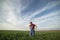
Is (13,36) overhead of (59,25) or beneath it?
beneath

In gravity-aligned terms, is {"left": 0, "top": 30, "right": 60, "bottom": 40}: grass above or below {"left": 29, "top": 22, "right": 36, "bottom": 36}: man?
below

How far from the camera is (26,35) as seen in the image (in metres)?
3.13

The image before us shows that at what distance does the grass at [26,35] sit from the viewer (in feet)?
10.1

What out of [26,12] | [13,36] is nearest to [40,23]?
[26,12]

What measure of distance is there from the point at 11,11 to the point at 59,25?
101 centimetres

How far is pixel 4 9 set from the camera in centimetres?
314

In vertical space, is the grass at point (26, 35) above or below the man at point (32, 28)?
below

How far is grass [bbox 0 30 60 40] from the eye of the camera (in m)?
3.07

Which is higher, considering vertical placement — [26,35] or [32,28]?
[32,28]

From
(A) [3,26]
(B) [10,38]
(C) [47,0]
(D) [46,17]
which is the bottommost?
(B) [10,38]

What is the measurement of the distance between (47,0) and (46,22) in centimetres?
45

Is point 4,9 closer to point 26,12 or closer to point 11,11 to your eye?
point 11,11

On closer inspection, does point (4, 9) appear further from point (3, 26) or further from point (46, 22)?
point (46, 22)

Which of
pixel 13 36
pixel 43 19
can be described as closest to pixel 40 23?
pixel 43 19
